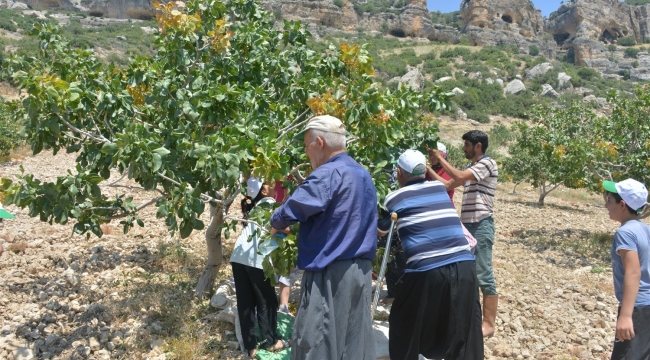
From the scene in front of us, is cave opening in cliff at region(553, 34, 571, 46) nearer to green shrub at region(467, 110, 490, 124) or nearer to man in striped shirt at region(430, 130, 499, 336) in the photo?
green shrub at region(467, 110, 490, 124)

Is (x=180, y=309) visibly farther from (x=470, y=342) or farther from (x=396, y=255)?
(x=470, y=342)

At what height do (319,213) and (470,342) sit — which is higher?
(319,213)

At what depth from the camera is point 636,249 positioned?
2578mm

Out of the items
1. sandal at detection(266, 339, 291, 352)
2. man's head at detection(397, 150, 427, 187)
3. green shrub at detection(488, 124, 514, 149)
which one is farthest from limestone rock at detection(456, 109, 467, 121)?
man's head at detection(397, 150, 427, 187)

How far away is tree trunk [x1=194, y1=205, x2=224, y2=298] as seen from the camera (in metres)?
4.38

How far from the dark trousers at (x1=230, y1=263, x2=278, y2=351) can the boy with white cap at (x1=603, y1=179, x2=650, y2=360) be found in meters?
2.29

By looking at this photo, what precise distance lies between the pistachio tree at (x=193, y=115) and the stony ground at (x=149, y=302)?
2.10ft

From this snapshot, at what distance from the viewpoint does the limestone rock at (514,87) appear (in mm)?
38694

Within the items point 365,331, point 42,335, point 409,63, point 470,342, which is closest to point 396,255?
point 470,342

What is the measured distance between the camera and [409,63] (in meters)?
44.5

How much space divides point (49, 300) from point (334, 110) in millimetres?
3276

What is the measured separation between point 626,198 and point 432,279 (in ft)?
3.70

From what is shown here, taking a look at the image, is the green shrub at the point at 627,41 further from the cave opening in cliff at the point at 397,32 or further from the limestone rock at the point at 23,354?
the limestone rock at the point at 23,354

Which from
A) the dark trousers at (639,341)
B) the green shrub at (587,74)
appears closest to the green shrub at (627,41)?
the green shrub at (587,74)
